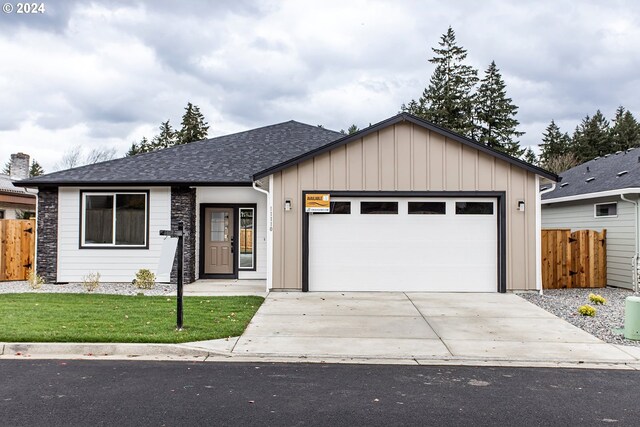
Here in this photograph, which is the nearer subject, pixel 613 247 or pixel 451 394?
pixel 451 394

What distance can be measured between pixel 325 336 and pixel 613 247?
998 centimetres

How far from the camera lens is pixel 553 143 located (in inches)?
2210

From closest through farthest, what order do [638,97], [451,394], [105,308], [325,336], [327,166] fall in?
[451,394], [325,336], [105,308], [327,166], [638,97]

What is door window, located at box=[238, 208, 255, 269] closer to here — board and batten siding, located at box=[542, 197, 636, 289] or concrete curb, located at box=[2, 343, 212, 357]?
concrete curb, located at box=[2, 343, 212, 357]

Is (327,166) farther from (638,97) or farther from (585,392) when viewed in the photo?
(638,97)

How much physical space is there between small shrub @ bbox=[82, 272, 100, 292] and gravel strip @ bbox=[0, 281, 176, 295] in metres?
0.09

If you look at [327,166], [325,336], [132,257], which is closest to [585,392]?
[325,336]

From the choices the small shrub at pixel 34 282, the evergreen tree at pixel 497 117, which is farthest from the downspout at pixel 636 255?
the evergreen tree at pixel 497 117

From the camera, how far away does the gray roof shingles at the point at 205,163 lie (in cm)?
1292

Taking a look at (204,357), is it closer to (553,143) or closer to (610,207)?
(610,207)

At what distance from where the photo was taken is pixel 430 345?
23.0 feet

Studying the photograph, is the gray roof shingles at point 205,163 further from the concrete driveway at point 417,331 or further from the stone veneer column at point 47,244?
the concrete driveway at point 417,331

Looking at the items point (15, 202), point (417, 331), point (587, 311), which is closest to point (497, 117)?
point (15, 202)

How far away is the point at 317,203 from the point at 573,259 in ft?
23.6
